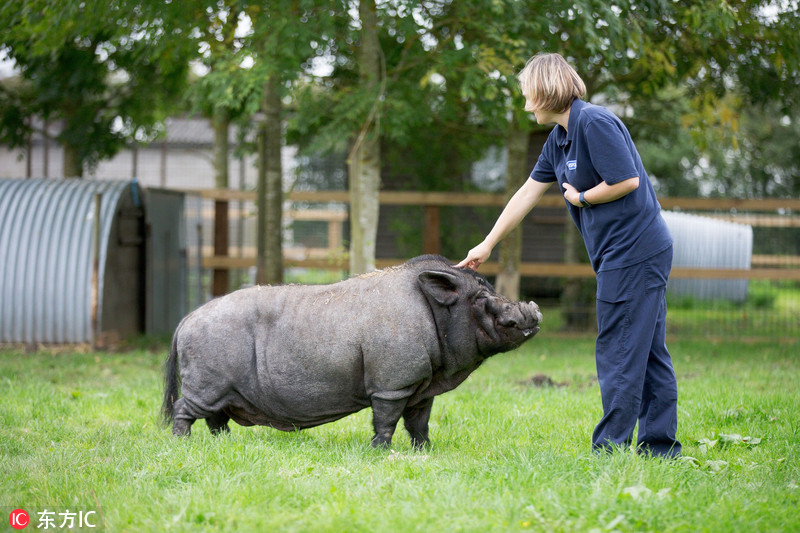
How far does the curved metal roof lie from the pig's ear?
18.9ft

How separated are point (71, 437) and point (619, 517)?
352 cm

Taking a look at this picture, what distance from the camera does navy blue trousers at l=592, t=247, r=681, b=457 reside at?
4012 millimetres

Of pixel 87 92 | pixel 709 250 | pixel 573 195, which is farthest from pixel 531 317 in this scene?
pixel 87 92

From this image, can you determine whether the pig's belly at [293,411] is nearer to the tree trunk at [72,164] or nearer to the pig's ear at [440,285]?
the pig's ear at [440,285]

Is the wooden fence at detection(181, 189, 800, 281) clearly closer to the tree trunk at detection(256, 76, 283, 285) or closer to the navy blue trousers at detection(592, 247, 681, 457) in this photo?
the tree trunk at detection(256, 76, 283, 285)

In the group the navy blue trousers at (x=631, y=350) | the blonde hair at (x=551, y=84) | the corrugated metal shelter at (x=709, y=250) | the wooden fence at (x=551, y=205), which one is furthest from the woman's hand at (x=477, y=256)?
the corrugated metal shelter at (x=709, y=250)

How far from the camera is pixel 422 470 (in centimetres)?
388

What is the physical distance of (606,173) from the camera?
3.91 m

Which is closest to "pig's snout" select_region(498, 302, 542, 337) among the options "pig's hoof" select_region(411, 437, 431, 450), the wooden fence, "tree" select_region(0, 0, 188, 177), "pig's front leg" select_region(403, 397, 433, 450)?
"pig's front leg" select_region(403, 397, 433, 450)

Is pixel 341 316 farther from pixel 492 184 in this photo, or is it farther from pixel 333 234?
pixel 492 184

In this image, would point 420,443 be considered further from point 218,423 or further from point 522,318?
point 218,423

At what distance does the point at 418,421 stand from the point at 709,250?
775 centimetres

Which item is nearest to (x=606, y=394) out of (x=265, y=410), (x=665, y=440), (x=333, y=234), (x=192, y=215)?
(x=665, y=440)

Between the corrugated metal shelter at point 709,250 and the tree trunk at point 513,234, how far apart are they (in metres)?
2.15
